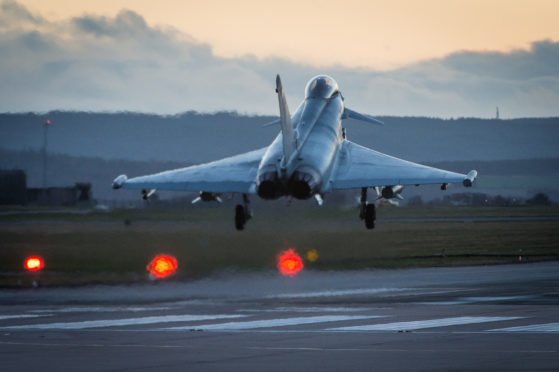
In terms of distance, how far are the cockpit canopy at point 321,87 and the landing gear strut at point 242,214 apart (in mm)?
6989

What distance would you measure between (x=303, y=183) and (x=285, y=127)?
2133mm

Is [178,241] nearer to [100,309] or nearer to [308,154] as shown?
[100,309]

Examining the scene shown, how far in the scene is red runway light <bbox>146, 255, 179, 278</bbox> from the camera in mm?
45719

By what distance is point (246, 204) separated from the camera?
4372cm

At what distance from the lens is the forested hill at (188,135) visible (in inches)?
2403

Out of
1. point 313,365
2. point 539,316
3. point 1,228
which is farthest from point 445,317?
point 1,228

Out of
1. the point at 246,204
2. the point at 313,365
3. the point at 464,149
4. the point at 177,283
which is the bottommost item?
the point at 313,365

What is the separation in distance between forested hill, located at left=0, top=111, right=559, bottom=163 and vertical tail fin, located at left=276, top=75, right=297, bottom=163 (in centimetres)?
2044

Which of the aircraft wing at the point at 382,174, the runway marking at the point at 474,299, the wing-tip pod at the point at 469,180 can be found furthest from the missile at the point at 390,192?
the runway marking at the point at 474,299

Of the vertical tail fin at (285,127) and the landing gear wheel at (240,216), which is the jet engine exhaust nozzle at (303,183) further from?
the landing gear wheel at (240,216)

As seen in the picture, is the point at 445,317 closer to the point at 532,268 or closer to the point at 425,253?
the point at 532,268

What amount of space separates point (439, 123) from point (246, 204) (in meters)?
33.5

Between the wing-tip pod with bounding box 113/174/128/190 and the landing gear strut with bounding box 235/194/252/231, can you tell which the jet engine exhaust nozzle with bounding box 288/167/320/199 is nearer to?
the landing gear strut with bounding box 235/194/252/231

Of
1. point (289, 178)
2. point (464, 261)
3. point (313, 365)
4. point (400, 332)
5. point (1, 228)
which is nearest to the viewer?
point (313, 365)
